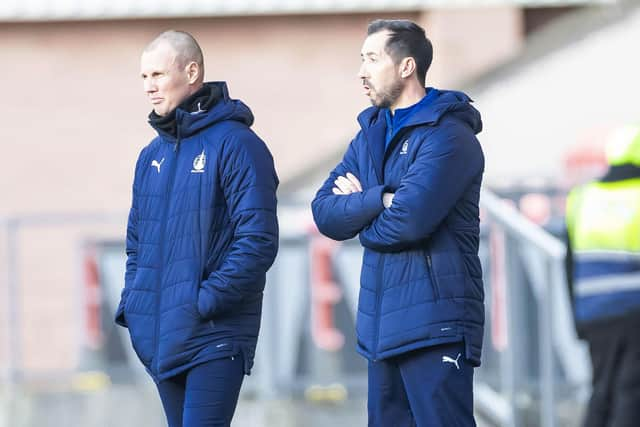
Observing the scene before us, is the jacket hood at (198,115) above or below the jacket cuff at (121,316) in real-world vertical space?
above

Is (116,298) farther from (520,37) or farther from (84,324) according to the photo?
(520,37)

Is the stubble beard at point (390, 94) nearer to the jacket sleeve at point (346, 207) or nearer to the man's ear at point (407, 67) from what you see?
the man's ear at point (407, 67)

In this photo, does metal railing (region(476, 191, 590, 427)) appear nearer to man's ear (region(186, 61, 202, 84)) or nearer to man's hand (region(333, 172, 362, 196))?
man's hand (region(333, 172, 362, 196))

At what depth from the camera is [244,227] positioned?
17.3ft

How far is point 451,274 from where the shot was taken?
520cm

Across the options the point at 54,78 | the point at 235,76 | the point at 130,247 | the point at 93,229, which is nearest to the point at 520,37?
the point at 235,76

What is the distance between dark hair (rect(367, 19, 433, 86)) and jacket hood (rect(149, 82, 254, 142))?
58cm

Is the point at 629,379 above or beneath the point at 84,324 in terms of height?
above

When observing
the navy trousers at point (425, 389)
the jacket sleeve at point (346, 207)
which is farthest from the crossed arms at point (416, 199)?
the navy trousers at point (425, 389)

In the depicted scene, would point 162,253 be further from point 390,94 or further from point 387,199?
point 390,94

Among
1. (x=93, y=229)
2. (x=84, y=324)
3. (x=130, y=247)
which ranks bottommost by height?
(x=84, y=324)

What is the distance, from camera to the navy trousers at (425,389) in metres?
5.20

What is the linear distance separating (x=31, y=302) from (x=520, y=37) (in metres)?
7.29

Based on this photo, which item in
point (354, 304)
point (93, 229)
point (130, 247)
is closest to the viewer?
point (130, 247)
